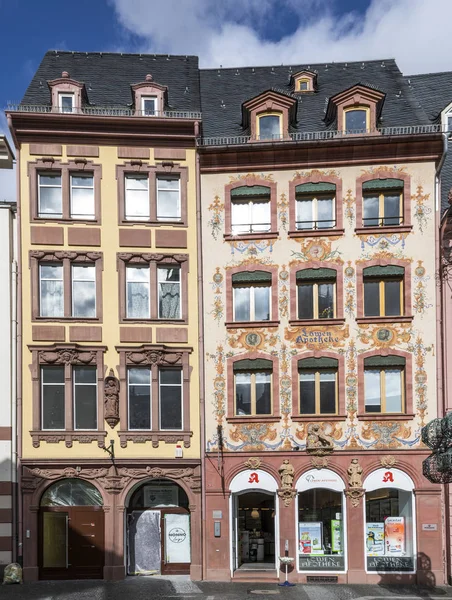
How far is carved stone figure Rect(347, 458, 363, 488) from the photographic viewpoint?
2586cm

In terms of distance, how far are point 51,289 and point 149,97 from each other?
27.5ft

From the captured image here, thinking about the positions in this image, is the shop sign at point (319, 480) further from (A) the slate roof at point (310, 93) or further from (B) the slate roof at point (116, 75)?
(B) the slate roof at point (116, 75)

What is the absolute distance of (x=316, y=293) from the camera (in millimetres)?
26938

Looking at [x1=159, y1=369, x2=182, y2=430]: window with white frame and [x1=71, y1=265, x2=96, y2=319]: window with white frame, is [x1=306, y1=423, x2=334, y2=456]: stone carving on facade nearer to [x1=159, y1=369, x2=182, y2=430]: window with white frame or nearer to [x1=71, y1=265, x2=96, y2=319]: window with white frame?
[x1=159, y1=369, x2=182, y2=430]: window with white frame

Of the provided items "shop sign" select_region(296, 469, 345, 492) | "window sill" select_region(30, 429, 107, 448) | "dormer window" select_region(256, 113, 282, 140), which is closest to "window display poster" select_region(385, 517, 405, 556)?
"shop sign" select_region(296, 469, 345, 492)

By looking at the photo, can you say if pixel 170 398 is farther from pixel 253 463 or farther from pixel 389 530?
pixel 389 530

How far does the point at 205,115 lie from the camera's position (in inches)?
1197

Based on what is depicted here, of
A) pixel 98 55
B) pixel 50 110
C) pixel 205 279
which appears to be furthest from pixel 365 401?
pixel 98 55

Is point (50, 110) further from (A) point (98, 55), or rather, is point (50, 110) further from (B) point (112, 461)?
(B) point (112, 461)

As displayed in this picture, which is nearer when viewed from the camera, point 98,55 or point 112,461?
point 112,461

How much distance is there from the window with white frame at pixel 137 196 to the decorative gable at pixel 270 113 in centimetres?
449

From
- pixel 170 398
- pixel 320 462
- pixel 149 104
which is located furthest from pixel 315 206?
pixel 320 462

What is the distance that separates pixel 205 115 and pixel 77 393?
40.8ft

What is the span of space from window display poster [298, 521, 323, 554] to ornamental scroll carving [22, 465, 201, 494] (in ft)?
13.0
